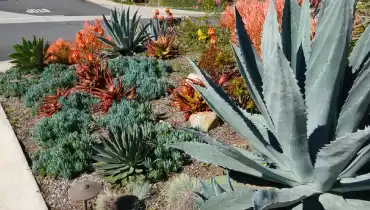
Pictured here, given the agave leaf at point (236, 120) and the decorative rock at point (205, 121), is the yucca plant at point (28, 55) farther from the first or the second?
the agave leaf at point (236, 120)

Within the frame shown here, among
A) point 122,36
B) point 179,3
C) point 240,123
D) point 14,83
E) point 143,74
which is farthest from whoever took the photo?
point 179,3

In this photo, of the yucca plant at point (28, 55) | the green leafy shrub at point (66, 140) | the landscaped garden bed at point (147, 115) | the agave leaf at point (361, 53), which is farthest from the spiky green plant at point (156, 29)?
the agave leaf at point (361, 53)

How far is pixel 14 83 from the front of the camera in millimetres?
8867

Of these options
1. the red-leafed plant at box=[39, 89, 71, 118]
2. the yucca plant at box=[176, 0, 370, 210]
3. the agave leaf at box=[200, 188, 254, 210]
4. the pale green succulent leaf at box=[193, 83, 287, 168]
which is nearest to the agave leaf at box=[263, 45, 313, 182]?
the yucca plant at box=[176, 0, 370, 210]

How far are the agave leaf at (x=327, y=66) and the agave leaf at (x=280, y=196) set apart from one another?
309 mm

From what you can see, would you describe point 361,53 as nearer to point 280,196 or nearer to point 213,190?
point 280,196

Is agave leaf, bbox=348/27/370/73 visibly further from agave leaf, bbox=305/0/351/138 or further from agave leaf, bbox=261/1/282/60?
agave leaf, bbox=261/1/282/60

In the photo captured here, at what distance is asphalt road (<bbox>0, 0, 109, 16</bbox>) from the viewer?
23562 millimetres

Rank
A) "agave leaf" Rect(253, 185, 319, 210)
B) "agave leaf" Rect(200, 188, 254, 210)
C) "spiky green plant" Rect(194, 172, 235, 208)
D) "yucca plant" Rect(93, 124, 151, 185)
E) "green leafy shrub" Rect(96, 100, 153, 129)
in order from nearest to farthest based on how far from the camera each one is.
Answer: "agave leaf" Rect(253, 185, 319, 210) → "agave leaf" Rect(200, 188, 254, 210) → "spiky green plant" Rect(194, 172, 235, 208) → "yucca plant" Rect(93, 124, 151, 185) → "green leafy shrub" Rect(96, 100, 153, 129)

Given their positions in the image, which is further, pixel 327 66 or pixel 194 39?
pixel 194 39

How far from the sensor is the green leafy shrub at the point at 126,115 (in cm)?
611

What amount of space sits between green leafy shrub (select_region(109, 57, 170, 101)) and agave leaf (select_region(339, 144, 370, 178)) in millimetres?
5245

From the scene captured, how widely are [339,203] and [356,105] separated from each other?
0.57 meters

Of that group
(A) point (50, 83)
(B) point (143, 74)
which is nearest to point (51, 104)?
(A) point (50, 83)
